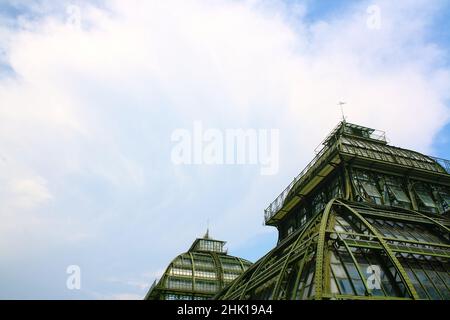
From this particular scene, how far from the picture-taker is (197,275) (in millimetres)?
56875

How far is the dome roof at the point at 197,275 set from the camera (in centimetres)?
5350

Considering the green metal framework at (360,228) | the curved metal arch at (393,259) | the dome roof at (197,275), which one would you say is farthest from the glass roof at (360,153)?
the dome roof at (197,275)

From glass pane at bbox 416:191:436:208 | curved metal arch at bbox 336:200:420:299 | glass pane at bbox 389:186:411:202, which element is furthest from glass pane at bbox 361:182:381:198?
curved metal arch at bbox 336:200:420:299

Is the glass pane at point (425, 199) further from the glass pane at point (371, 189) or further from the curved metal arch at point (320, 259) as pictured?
the curved metal arch at point (320, 259)

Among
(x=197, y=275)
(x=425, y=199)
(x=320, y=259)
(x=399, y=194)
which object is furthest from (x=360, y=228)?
(x=197, y=275)

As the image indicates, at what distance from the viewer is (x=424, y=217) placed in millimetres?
25766

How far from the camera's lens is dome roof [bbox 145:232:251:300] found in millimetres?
53500

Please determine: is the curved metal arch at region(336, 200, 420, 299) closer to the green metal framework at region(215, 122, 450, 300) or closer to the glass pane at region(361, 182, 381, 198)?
the green metal framework at region(215, 122, 450, 300)

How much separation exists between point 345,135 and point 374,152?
311 cm

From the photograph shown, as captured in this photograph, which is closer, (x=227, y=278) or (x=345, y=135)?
(x=345, y=135)

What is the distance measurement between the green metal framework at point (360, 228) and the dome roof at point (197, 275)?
942 inches
